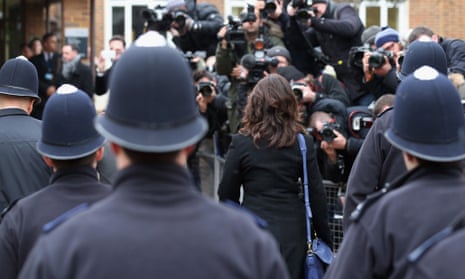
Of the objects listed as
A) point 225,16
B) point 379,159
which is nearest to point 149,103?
point 379,159

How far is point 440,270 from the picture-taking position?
281 cm

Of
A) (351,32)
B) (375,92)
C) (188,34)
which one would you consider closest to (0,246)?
(375,92)

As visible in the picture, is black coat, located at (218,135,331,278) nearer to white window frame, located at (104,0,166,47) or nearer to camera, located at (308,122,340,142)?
camera, located at (308,122,340,142)

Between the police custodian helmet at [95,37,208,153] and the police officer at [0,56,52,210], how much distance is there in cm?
307

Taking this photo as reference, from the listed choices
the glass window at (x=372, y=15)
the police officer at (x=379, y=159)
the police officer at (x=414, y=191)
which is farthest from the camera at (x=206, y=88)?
the glass window at (x=372, y=15)

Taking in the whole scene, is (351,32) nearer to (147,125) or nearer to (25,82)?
(25,82)

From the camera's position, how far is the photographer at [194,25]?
9961mm

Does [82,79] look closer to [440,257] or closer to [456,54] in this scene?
[456,54]

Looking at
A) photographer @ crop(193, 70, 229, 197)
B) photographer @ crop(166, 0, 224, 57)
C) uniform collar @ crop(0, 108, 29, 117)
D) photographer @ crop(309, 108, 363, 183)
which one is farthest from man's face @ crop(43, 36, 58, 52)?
uniform collar @ crop(0, 108, 29, 117)

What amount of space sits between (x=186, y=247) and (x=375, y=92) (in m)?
5.48

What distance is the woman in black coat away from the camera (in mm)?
5949

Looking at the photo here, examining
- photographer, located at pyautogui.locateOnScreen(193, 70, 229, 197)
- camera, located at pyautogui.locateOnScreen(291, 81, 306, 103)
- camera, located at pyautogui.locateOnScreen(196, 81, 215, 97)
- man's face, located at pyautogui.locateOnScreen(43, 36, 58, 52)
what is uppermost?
man's face, located at pyautogui.locateOnScreen(43, 36, 58, 52)

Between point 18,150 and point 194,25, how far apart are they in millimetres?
4846

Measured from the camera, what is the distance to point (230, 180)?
598 centimetres
